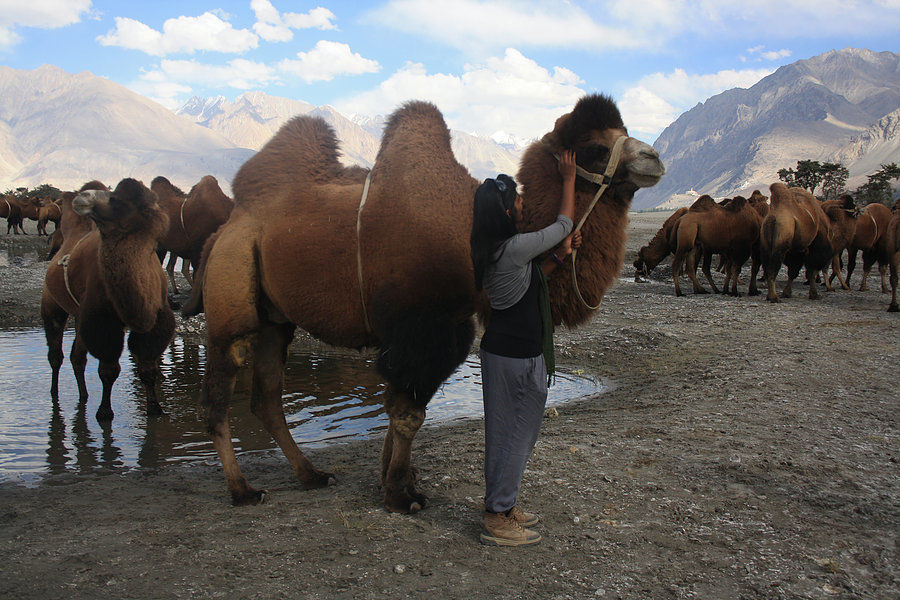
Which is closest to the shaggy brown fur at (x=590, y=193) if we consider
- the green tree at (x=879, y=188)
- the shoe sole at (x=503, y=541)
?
the shoe sole at (x=503, y=541)

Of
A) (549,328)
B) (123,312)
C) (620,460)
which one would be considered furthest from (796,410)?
(123,312)

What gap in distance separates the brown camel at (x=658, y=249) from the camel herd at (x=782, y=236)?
0.18ft

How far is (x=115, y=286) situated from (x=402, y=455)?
3857 millimetres

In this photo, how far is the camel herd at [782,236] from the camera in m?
13.5

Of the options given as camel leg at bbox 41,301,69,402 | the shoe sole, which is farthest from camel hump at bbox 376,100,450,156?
camel leg at bbox 41,301,69,402

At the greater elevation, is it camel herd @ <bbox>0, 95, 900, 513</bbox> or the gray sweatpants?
camel herd @ <bbox>0, 95, 900, 513</bbox>

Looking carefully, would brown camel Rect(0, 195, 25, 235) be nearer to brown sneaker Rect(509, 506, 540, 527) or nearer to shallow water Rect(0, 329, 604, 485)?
shallow water Rect(0, 329, 604, 485)

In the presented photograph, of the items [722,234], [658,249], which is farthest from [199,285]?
[658,249]

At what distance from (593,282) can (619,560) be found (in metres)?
1.48

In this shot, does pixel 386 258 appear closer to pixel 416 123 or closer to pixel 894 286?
pixel 416 123

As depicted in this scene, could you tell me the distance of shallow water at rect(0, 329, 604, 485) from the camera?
5.70 meters

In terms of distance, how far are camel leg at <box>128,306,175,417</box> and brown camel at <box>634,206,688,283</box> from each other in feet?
44.5

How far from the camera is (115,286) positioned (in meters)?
6.22

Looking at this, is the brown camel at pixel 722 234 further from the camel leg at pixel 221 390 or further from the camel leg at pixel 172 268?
the camel leg at pixel 221 390
